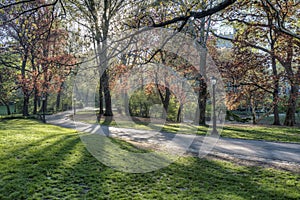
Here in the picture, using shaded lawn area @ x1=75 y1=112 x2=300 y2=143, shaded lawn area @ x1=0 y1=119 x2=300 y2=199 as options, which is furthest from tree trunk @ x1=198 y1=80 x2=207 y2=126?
shaded lawn area @ x1=0 y1=119 x2=300 y2=199

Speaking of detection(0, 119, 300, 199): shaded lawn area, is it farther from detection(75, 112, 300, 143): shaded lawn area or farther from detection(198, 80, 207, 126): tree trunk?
detection(198, 80, 207, 126): tree trunk

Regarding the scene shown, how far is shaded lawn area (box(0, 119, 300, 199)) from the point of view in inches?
151

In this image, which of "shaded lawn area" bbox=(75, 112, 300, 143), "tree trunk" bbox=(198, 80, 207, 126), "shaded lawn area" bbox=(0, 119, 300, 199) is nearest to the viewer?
"shaded lawn area" bbox=(0, 119, 300, 199)

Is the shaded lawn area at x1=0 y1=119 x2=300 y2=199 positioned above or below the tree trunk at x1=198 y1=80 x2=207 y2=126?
below

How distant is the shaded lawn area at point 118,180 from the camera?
3842 millimetres

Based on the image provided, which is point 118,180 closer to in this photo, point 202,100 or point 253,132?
point 253,132

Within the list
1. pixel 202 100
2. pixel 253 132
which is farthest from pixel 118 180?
pixel 202 100

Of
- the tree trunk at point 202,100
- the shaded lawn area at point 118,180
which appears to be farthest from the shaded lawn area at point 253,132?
the shaded lawn area at point 118,180

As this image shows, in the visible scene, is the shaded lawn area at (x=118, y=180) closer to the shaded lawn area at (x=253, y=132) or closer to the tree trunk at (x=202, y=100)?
the shaded lawn area at (x=253, y=132)

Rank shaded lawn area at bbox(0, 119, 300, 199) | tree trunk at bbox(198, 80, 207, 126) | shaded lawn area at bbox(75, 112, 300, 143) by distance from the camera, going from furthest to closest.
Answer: tree trunk at bbox(198, 80, 207, 126) → shaded lawn area at bbox(75, 112, 300, 143) → shaded lawn area at bbox(0, 119, 300, 199)

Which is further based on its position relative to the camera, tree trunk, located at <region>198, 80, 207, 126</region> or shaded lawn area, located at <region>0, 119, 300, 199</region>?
tree trunk, located at <region>198, 80, 207, 126</region>

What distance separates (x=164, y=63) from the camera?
1741 cm

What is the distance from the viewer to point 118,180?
4465mm

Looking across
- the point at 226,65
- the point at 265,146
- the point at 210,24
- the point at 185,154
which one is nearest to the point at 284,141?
the point at 265,146
